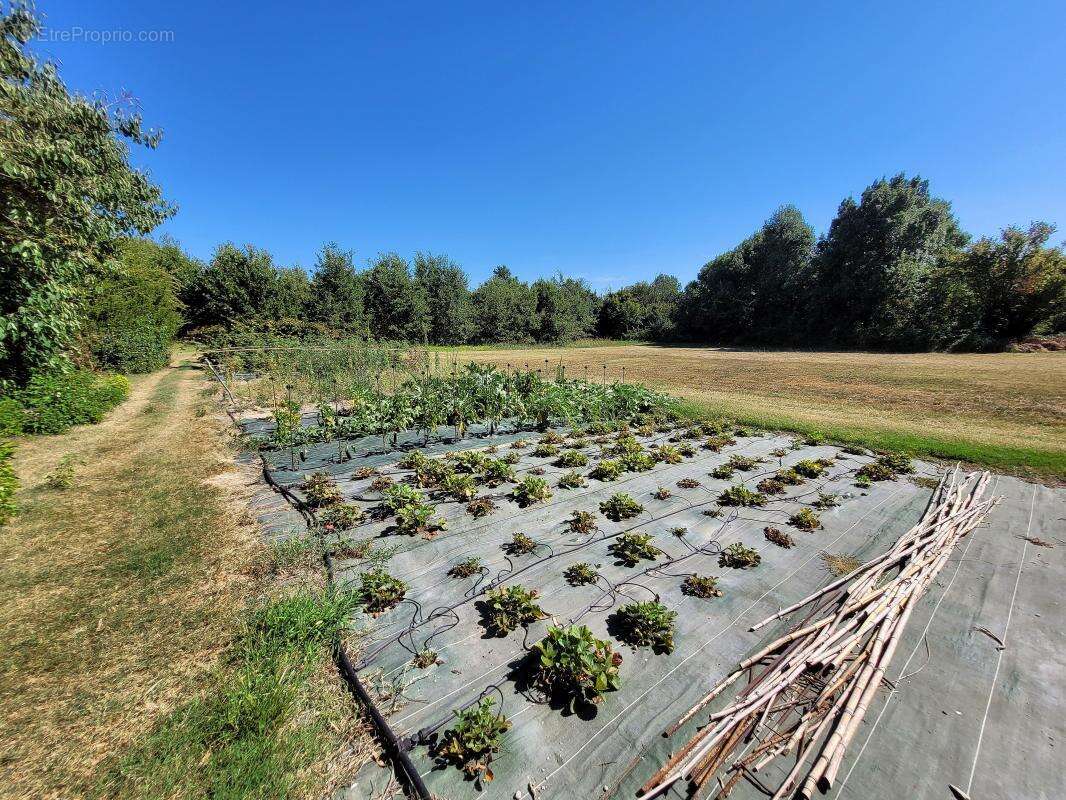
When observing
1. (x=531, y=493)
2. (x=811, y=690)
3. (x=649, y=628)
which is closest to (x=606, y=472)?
(x=531, y=493)

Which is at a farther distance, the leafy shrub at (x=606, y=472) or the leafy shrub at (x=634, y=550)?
the leafy shrub at (x=606, y=472)

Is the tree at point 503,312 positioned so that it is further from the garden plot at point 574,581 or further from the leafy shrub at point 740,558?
the leafy shrub at point 740,558

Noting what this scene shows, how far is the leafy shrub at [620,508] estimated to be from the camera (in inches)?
168

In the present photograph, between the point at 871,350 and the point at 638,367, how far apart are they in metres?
17.9

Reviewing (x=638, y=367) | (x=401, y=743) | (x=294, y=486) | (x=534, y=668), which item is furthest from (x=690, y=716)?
(x=638, y=367)

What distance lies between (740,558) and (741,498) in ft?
4.18

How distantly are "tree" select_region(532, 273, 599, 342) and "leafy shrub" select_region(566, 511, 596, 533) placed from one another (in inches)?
1456

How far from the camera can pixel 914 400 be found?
1076 cm

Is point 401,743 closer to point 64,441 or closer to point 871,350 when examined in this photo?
point 64,441

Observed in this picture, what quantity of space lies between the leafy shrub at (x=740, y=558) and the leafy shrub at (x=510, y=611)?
179 centimetres

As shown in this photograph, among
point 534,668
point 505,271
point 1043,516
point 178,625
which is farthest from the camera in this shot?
point 505,271

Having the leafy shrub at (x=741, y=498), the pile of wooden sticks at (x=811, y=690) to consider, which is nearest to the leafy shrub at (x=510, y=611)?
the pile of wooden sticks at (x=811, y=690)

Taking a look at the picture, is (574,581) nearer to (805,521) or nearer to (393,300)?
(805,521)

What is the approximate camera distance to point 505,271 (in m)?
57.0
